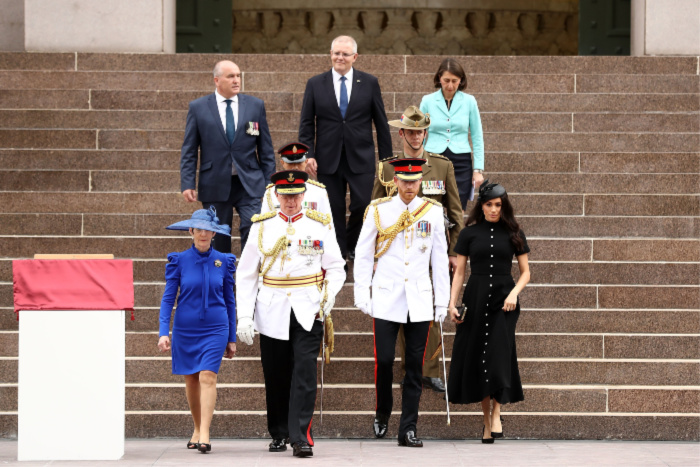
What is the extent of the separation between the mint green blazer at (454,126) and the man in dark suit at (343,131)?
0.41 meters

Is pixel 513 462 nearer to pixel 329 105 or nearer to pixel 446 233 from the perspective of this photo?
pixel 446 233

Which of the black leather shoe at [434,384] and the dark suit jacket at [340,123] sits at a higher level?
the dark suit jacket at [340,123]

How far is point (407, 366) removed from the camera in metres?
8.90

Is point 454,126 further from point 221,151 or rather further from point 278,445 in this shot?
point 278,445

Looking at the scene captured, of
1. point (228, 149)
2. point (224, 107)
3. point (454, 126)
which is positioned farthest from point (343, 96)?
point (228, 149)

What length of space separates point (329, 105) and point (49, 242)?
2.81 m

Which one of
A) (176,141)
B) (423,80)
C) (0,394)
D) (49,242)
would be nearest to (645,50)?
(423,80)

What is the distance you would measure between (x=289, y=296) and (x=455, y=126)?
292 cm

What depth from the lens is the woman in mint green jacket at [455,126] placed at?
35.5 ft

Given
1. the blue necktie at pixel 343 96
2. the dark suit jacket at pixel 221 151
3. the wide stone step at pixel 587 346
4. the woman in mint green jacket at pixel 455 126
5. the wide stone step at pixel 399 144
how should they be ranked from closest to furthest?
1. the wide stone step at pixel 587 346
2. the dark suit jacket at pixel 221 151
3. the woman in mint green jacket at pixel 455 126
4. the blue necktie at pixel 343 96
5. the wide stone step at pixel 399 144

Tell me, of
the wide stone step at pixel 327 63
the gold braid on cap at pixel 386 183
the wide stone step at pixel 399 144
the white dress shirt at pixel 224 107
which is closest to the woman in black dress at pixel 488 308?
the gold braid on cap at pixel 386 183

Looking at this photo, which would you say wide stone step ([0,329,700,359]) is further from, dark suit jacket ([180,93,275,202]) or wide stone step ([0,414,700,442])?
dark suit jacket ([180,93,275,202])

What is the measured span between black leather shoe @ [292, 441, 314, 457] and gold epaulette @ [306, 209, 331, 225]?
1.52 meters

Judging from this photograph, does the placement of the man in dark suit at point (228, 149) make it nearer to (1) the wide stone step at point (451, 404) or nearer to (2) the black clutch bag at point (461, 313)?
(1) the wide stone step at point (451, 404)
